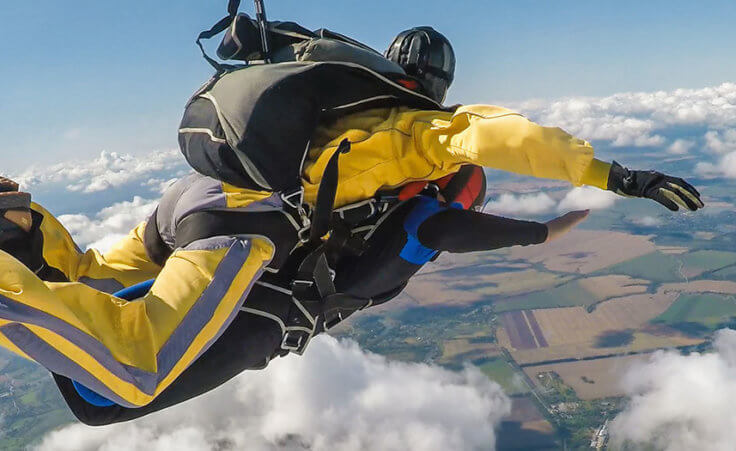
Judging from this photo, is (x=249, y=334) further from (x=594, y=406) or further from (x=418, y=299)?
(x=418, y=299)

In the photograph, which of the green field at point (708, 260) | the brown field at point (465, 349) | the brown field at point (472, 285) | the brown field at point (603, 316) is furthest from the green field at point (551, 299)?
the green field at point (708, 260)

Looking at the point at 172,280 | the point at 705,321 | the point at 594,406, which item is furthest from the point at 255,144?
the point at 705,321

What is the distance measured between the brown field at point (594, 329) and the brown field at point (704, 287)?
168cm

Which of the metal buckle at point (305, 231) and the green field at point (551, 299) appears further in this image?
the green field at point (551, 299)

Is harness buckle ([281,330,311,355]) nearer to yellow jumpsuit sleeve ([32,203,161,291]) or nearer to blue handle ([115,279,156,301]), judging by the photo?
blue handle ([115,279,156,301])

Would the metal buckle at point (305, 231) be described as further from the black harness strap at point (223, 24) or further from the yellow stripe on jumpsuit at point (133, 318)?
the black harness strap at point (223, 24)

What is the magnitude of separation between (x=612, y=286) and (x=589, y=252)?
16938 mm

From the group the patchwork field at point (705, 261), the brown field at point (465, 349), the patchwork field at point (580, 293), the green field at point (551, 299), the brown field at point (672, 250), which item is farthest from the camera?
the brown field at point (672, 250)

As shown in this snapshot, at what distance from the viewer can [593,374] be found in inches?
2287

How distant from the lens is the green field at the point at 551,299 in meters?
66.4

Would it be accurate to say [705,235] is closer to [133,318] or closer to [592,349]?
[592,349]

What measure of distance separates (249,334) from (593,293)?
71026mm

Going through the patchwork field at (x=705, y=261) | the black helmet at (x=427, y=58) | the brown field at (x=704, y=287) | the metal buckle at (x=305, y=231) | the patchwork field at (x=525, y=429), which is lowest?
the patchwork field at (x=525, y=429)

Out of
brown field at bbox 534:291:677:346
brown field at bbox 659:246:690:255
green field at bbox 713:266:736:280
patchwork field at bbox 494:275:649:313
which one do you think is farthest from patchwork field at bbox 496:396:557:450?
brown field at bbox 659:246:690:255
